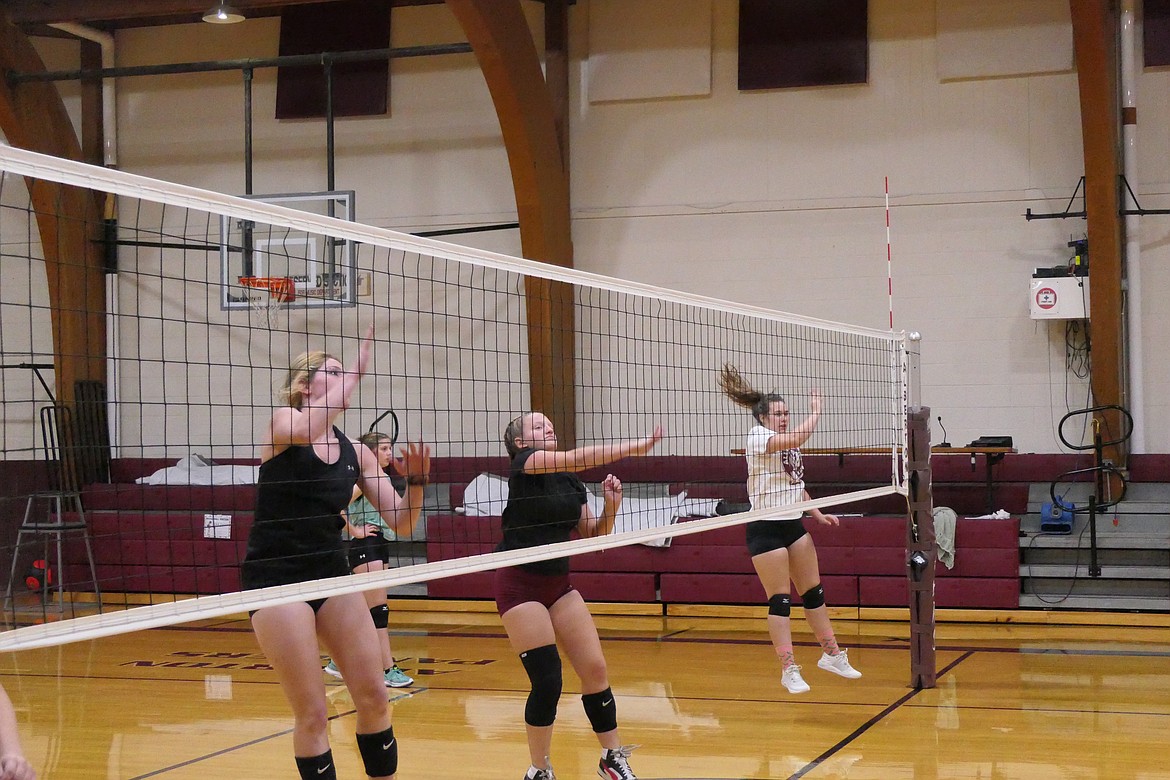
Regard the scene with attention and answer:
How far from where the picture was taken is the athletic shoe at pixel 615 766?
183 inches

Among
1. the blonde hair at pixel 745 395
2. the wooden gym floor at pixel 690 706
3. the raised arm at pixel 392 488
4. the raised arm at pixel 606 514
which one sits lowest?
the wooden gym floor at pixel 690 706

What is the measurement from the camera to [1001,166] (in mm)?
11352

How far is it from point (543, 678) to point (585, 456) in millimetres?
881

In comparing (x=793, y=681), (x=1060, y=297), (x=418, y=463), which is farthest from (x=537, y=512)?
(x=1060, y=297)

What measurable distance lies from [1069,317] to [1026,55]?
2528 mm

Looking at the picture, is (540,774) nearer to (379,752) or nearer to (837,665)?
(379,752)

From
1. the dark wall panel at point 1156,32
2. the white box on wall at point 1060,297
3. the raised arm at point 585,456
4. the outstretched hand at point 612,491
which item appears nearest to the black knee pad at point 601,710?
the outstretched hand at point 612,491

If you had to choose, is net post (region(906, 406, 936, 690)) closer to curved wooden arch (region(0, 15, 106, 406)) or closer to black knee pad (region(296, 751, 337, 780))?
black knee pad (region(296, 751, 337, 780))

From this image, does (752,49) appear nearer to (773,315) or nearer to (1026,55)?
(1026,55)

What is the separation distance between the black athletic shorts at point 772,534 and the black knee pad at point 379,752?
128 inches

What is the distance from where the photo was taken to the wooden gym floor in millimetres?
5449

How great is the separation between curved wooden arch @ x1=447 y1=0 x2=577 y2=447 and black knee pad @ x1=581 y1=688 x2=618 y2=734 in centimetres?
610

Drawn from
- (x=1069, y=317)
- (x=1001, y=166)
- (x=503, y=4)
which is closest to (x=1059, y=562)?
(x=1069, y=317)

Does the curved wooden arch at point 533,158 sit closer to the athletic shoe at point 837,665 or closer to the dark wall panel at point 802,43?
the dark wall panel at point 802,43
